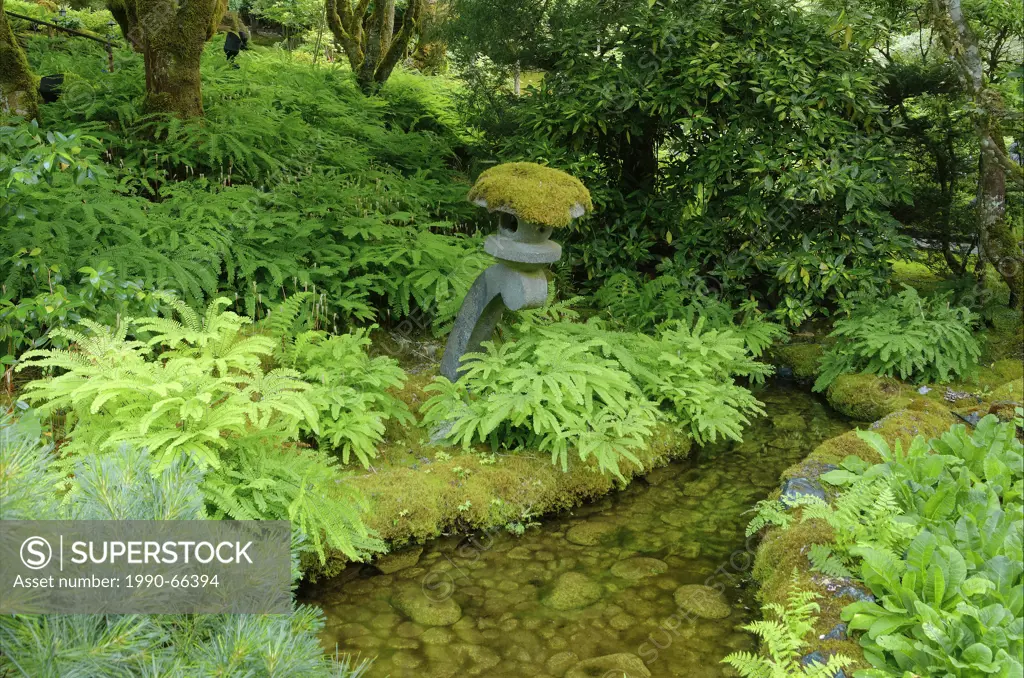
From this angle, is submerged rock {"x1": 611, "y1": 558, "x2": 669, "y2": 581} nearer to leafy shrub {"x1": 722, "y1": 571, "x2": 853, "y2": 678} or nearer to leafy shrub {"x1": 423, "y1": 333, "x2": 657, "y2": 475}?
leafy shrub {"x1": 423, "y1": 333, "x2": 657, "y2": 475}

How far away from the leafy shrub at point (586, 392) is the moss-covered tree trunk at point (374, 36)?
265 inches

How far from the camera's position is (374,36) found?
11.7 metres

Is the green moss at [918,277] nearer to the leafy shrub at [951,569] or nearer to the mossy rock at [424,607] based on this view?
the leafy shrub at [951,569]

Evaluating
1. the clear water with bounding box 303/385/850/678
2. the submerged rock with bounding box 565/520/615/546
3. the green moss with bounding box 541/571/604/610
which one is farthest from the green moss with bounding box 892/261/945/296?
the green moss with bounding box 541/571/604/610

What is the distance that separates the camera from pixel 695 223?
873cm

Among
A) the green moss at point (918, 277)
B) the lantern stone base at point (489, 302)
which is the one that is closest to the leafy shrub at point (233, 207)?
the lantern stone base at point (489, 302)

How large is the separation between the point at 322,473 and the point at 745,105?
6247mm

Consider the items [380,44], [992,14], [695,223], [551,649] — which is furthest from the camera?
[380,44]

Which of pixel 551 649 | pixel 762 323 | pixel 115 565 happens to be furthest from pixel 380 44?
pixel 115 565

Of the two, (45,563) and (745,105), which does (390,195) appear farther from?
(45,563)

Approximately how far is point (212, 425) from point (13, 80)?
5.36m

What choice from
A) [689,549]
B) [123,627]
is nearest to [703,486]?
[689,549]

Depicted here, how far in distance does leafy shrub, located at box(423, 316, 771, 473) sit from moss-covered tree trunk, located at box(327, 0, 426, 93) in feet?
22.0

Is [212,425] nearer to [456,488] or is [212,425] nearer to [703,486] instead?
[456,488]
